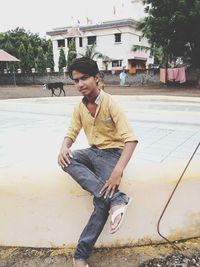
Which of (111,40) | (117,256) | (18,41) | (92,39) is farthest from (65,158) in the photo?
(18,41)

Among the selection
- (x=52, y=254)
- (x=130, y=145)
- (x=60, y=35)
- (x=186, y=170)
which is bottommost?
(x=52, y=254)

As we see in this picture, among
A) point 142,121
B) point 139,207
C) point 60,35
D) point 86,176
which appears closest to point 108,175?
point 86,176

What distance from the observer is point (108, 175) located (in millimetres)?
2240

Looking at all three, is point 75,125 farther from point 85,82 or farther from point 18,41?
point 18,41

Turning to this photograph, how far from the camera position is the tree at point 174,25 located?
63.9 feet

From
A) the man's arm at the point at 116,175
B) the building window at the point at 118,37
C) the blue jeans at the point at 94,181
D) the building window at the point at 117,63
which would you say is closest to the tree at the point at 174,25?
the building window at the point at 118,37

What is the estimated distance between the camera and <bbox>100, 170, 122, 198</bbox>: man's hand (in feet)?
6.82

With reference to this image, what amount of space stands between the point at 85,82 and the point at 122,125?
1.34 feet

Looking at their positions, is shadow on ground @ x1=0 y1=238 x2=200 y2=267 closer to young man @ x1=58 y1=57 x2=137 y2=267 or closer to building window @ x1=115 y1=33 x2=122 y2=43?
young man @ x1=58 y1=57 x2=137 y2=267

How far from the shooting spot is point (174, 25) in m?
20.1

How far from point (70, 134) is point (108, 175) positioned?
0.53 metres

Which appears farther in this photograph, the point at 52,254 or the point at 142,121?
the point at 142,121

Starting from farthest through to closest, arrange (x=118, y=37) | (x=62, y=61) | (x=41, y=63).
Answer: (x=118, y=37)
(x=62, y=61)
(x=41, y=63)

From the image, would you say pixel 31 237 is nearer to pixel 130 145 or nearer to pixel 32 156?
pixel 130 145
